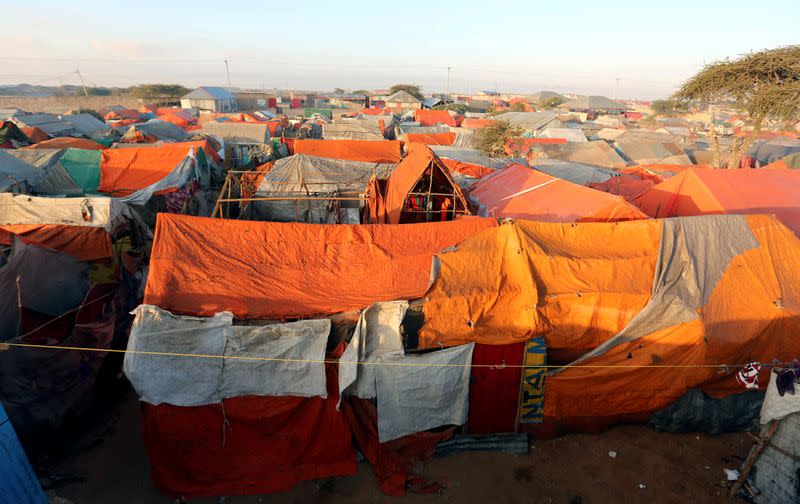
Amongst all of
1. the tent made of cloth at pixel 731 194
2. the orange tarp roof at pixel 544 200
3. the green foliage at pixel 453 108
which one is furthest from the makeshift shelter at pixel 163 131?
the green foliage at pixel 453 108

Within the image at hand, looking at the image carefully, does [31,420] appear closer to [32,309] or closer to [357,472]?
[32,309]

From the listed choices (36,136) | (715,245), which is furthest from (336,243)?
(36,136)

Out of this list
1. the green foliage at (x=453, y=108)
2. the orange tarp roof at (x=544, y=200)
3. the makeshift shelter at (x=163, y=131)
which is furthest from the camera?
the green foliage at (x=453, y=108)

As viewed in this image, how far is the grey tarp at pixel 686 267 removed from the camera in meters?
5.56

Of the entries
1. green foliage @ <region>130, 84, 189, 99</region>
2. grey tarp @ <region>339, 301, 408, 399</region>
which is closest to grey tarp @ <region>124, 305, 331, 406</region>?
grey tarp @ <region>339, 301, 408, 399</region>

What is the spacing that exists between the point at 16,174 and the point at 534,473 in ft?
50.1

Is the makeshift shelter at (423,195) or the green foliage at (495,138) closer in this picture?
the makeshift shelter at (423,195)

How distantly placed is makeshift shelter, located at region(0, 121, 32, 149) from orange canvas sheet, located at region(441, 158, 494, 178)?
67.6 ft

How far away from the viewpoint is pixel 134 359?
4758 millimetres

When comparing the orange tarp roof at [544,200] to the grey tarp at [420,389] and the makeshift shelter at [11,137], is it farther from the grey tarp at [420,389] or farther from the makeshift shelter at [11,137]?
the makeshift shelter at [11,137]

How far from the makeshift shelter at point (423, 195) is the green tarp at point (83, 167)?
9.99 metres

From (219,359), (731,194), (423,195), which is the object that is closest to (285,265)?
(219,359)

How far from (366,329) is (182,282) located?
2.68m

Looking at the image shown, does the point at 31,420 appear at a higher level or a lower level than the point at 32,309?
lower
